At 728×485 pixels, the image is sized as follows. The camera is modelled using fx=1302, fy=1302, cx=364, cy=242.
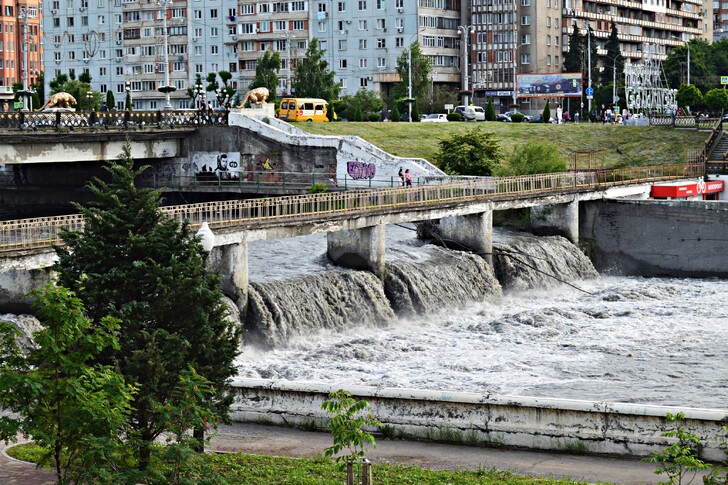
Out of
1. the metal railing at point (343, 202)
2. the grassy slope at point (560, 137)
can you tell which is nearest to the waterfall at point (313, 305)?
the metal railing at point (343, 202)

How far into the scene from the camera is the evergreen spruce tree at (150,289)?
22.0 metres

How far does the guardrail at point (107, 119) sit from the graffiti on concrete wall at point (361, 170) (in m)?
8.24

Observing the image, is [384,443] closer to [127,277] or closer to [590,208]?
[127,277]

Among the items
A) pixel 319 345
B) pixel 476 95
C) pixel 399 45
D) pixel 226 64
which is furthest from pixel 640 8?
pixel 319 345

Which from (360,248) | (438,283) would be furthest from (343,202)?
(438,283)

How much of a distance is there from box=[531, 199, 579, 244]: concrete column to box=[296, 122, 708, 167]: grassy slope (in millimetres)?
15184

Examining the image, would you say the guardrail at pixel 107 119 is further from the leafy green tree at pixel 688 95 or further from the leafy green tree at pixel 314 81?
the leafy green tree at pixel 688 95

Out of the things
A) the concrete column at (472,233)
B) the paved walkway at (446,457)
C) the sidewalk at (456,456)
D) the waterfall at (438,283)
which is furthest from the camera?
the concrete column at (472,233)

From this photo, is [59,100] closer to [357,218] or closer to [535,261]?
[535,261]

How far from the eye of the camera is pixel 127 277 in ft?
73.3

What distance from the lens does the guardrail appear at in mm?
59969

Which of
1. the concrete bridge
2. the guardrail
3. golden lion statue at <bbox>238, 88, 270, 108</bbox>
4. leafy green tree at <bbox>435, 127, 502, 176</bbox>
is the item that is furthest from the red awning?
golden lion statue at <bbox>238, 88, 270, 108</bbox>

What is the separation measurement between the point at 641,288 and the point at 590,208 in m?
7.89

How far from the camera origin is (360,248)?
49.2 metres
